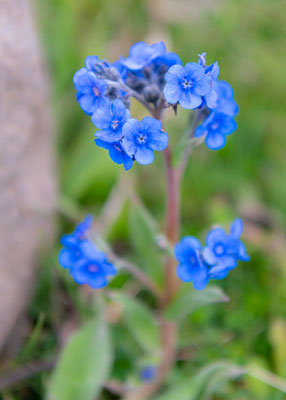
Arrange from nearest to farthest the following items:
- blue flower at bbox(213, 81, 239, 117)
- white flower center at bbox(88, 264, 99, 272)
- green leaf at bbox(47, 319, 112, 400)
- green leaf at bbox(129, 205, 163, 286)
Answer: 1. blue flower at bbox(213, 81, 239, 117)
2. white flower center at bbox(88, 264, 99, 272)
3. green leaf at bbox(47, 319, 112, 400)
4. green leaf at bbox(129, 205, 163, 286)

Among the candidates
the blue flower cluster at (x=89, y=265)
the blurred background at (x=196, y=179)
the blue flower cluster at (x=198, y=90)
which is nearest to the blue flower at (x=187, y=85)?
the blue flower cluster at (x=198, y=90)

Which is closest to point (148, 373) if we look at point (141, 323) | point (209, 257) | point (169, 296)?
point (141, 323)

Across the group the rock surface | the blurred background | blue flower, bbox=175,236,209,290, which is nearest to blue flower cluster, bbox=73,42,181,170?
blue flower, bbox=175,236,209,290

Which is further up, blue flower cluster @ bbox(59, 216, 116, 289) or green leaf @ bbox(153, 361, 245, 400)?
blue flower cluster @ bbox(59, 216, 116, 289)

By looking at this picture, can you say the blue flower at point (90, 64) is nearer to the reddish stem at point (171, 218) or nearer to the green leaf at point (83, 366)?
the reddish stem at point (171, 218)

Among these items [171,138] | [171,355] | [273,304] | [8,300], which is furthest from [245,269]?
[8,300]

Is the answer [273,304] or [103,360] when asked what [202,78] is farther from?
[273,304]

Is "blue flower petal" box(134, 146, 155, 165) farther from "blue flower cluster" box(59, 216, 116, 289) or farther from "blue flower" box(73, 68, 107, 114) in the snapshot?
"blue flower cluster" box(59, 216, 116, 289)
